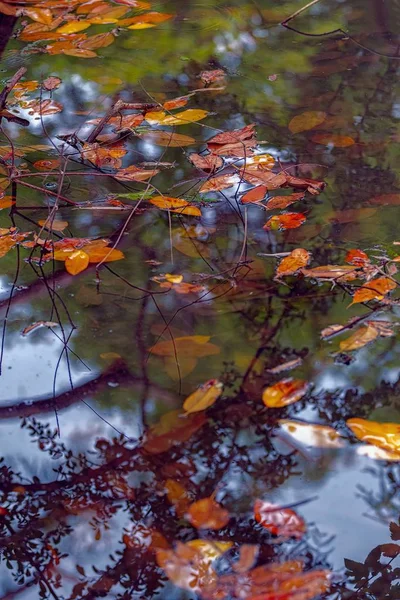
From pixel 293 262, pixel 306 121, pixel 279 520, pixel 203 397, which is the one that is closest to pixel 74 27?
pixel 306 121

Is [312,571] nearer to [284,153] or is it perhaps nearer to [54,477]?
[54,477]

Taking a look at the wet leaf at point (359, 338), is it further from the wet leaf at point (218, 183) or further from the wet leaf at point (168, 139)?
the wet leaf at point (168, 139)

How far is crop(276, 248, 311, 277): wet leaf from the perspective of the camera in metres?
1.47

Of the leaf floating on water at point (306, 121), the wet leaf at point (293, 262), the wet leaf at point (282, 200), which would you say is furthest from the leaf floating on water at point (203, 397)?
the leaf floating on water at point (306, 121)

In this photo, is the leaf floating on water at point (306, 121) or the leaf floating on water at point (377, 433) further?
the leaf floating on water at point (306, 121)

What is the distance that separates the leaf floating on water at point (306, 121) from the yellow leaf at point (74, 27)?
1115 mm

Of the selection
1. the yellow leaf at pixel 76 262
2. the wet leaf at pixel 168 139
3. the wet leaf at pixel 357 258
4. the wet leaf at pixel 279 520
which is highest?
the wet leaf at pixel 168 139

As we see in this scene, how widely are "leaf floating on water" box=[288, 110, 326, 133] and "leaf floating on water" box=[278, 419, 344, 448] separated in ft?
3.64

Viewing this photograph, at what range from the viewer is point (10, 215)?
1675mm

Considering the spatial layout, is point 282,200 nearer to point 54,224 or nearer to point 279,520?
point 54,224

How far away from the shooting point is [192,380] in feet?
4.09

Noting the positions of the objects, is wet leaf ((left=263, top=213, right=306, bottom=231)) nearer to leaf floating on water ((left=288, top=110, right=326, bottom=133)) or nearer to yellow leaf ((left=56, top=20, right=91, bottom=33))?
leaf floating on water ((left=288, top=110, right=326, bottom=133))

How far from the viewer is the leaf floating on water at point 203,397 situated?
120 cm

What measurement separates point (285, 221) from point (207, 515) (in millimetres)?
817
